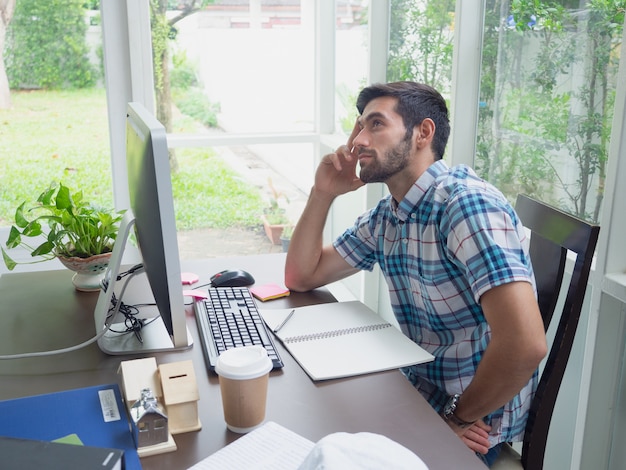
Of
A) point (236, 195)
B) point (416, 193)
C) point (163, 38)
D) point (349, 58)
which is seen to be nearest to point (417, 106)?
point (416, 193)

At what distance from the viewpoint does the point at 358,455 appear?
0.70 m

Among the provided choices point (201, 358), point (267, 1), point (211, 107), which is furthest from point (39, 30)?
point (201, 358)

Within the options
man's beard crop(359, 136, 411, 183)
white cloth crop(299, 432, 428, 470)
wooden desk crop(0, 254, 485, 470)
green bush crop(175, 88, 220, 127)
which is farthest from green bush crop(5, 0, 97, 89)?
white cloth crop(299, 432, 428, 470)

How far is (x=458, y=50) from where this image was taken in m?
2.08

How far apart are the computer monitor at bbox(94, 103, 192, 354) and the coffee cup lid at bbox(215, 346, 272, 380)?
20 cm

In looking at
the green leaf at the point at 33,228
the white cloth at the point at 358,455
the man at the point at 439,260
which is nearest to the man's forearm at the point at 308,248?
the man at the point at 439,260

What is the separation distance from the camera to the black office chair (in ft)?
4.18

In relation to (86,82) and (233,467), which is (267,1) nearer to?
(86,82)

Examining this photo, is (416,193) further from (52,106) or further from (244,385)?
(52,106)

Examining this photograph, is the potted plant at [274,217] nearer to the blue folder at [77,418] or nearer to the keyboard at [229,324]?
the keyboard at [229,324]

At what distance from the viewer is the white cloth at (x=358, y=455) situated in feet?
2.25

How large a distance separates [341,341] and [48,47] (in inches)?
87.8

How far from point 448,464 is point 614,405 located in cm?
86

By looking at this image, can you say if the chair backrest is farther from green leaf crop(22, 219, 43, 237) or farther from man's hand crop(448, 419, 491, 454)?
green leaf crop(22, 219, 43, 237)
